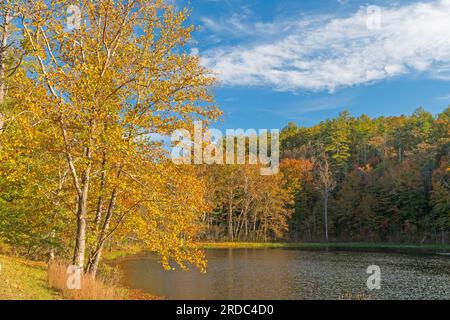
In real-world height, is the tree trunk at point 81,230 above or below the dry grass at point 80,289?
above

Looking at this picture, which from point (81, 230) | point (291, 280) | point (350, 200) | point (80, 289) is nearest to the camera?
point (80, 289)

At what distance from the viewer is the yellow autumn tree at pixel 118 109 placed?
14.3 metres

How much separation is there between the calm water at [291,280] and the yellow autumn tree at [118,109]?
7.65 m

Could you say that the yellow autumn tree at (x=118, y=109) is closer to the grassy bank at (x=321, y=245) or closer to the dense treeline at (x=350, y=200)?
the grassy bank at (x=321, y=245)

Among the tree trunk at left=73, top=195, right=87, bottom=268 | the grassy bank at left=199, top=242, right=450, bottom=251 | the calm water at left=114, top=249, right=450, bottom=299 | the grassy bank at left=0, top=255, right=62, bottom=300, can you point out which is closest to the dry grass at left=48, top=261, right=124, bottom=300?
the grassy bank at left=0, top=255, right=62, bottom=300

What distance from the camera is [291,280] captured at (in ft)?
91.3

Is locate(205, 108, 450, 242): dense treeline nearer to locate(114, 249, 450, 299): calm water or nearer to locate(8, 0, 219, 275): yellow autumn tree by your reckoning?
locate(114, 249, 450, 299): calm water

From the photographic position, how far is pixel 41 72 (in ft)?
46.3

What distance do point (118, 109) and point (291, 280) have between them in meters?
18.1

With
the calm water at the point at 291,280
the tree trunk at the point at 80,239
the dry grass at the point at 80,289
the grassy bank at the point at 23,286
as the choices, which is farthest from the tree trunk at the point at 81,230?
the calm water at the point at 291,280

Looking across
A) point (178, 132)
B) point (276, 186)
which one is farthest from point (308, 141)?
point (178, 132)

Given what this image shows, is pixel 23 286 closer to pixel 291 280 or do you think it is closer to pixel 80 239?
pixel 80 239

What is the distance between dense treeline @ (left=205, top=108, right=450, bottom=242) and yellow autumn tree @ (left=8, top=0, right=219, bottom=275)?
4959 cm

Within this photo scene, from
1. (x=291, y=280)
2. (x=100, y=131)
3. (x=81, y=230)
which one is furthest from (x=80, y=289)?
(x=291, y=280)
